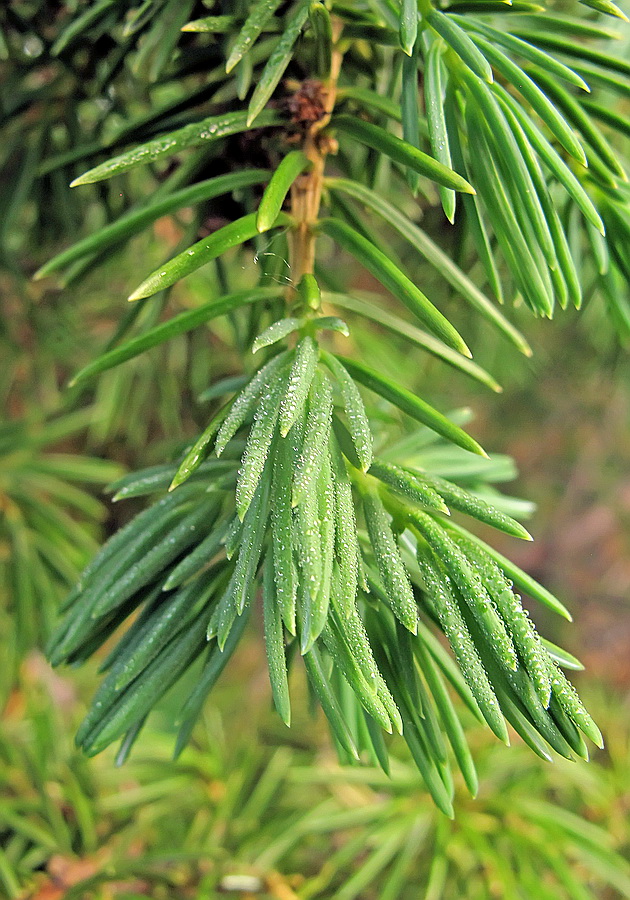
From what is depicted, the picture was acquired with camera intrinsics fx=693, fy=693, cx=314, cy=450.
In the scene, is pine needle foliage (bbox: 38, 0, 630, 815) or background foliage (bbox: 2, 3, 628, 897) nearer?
pine needle foliage (bbox: 38, 0, 630, 815)

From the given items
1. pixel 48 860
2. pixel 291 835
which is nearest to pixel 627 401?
pixel 291 835

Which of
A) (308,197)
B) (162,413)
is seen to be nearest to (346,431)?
(308,197)

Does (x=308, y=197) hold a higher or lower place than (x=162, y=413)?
higher

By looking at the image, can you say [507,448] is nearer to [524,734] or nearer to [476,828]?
[476,828]

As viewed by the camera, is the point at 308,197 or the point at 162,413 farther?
the point at 162,413

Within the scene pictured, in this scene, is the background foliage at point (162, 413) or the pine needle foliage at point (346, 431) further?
the background foliage at point (162, 413)

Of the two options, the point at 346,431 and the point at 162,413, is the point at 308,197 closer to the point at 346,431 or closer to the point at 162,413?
the point at 346,431
